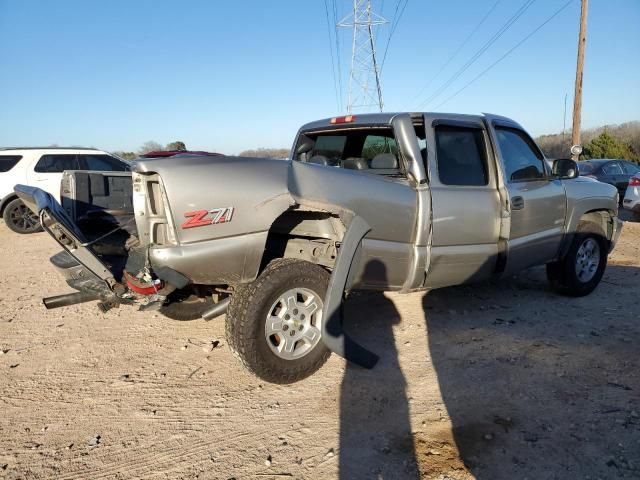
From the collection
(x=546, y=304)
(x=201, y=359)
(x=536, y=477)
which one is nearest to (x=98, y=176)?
(x=201, y=359)

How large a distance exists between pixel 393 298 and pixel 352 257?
82.0 inches

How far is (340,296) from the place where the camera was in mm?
3203

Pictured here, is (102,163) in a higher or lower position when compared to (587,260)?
higher

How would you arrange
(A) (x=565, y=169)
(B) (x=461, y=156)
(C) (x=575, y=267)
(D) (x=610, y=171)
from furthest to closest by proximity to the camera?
(D) (x=610, y=171) < (C) (x=575, y=267) < (A) (x=565, y=169) < (B) (x=461, y=156)

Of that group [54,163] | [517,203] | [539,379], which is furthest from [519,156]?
[54,163]

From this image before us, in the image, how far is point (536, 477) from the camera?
226 cm

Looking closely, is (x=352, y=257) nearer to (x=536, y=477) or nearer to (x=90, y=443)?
(x=536, y=477)

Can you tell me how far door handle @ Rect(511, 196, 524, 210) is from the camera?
13.7 ft

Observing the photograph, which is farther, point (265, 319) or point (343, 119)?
point (343, 119)

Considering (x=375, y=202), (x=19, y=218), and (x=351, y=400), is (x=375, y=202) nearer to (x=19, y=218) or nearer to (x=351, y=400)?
(x=351, y=400)

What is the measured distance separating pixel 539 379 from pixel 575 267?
7.65 feet

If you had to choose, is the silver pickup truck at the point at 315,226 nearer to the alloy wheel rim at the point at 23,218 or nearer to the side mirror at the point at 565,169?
the side mirror at the point at 565,169

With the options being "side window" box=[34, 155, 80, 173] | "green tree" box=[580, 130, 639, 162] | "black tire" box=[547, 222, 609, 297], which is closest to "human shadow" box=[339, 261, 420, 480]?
"black tire" box=[547, 222, 609, 297]

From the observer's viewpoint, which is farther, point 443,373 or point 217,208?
point 443,373
